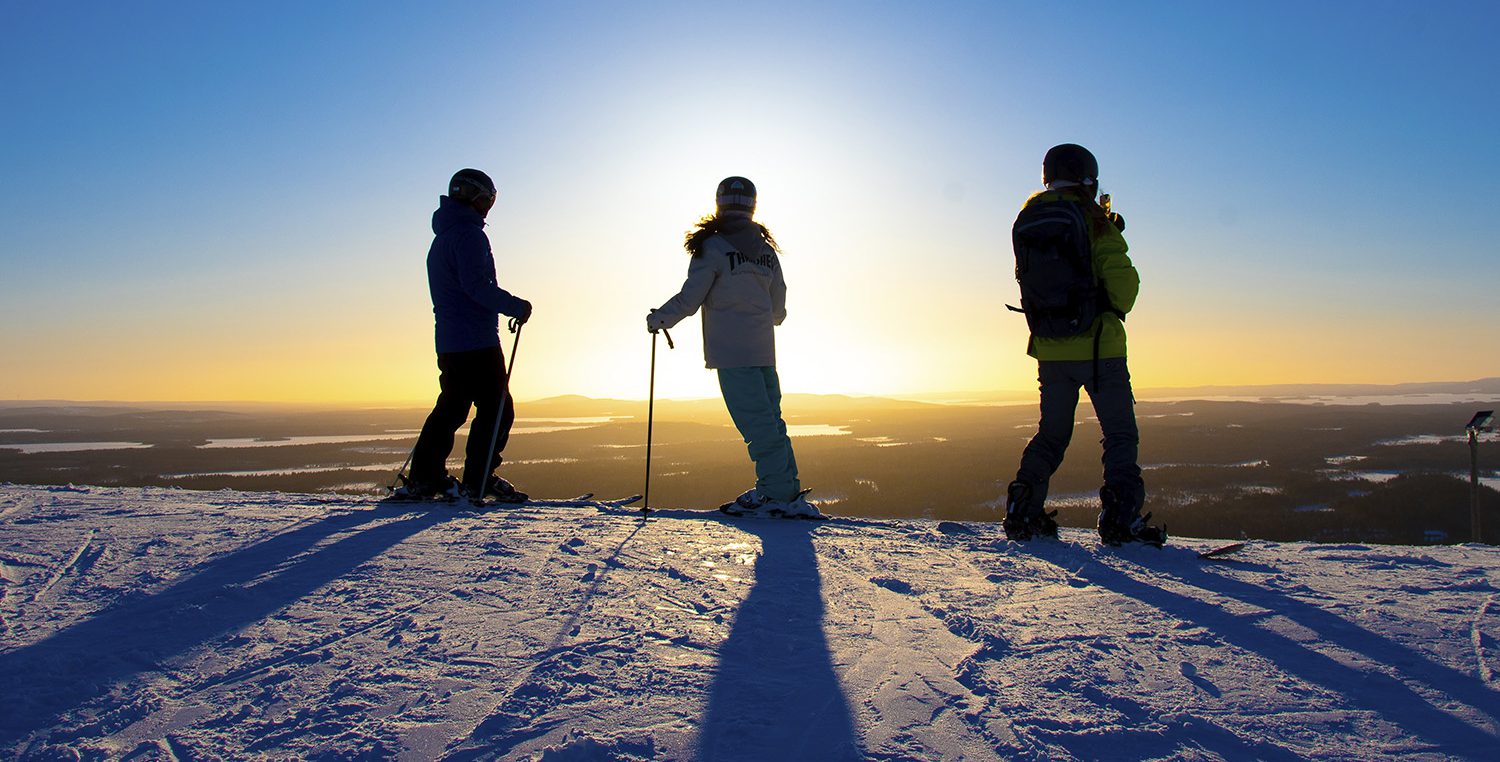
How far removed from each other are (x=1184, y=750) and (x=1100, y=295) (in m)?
3.28

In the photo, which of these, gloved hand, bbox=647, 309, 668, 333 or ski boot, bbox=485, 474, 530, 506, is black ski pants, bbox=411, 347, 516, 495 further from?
gloved hand, bbox=647, 309, 668, 333

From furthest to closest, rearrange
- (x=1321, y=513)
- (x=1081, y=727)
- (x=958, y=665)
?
(x=1321, y=513)
(x=958, y=665)
(x=1081, y=727)

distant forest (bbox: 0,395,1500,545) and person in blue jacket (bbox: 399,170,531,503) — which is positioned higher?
person in blue jacket (bbox: 399,170,531,503)

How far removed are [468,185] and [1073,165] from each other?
4594mm

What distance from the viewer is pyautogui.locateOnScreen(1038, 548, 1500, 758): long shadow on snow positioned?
1979 millimetres

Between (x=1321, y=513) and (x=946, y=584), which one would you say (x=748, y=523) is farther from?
(x=1321, y=513)

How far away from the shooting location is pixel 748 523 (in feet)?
17.8

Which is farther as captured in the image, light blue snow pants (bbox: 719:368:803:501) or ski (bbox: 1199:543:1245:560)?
light blue snow pants (bbox: 719:368:803:501)

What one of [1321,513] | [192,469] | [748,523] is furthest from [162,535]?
[192,469]

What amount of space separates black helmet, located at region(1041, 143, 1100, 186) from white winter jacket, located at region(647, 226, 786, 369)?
2.12 metres

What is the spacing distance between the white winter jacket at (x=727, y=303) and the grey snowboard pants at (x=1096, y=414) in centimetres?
200

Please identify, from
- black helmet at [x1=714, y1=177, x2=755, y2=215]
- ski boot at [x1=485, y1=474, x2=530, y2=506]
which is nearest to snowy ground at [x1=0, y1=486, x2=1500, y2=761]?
ski boot at [x1=485, y1=474, x2=530, y2=506]

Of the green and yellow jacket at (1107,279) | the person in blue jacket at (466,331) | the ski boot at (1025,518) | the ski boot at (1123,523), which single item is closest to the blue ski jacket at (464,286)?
the person in blue jacket at (466,331)

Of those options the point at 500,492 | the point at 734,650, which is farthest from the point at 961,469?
the point at 734,650
